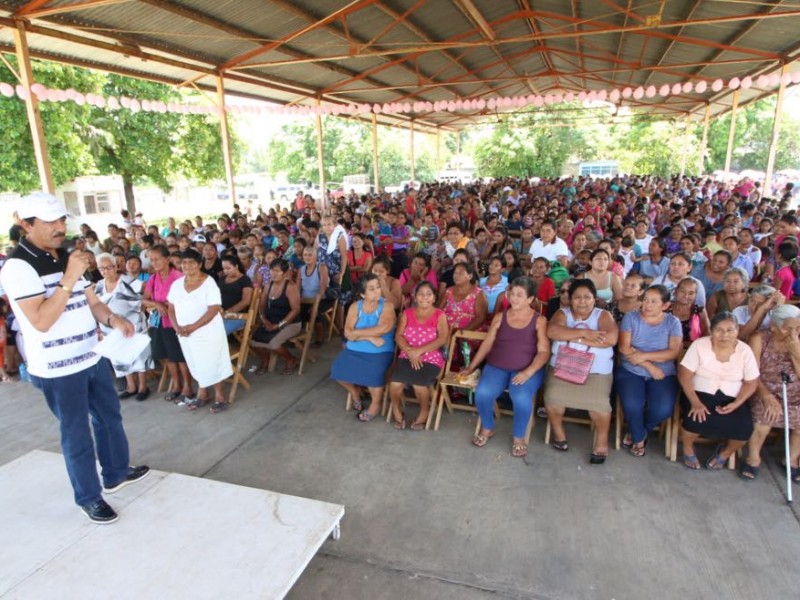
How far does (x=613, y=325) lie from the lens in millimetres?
3293

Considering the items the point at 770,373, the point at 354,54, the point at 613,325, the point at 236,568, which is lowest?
the point at 236,568

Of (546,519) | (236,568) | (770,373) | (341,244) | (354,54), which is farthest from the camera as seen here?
(354,54)

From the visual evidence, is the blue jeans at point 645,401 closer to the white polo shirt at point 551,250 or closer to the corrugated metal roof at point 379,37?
the white polo shirt at point 551,250

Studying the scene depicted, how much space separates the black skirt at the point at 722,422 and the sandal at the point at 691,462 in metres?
0.17

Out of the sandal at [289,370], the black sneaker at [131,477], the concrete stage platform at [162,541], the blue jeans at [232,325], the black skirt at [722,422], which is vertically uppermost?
the blue jeans at [232,325]

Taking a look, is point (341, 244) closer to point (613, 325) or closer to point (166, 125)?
point (613, 325)

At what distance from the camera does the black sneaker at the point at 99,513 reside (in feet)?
7.91

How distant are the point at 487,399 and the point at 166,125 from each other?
1701 cm

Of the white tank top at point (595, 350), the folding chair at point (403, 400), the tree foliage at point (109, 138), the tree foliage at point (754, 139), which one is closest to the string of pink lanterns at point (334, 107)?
the tree foliage at point (109, 138)

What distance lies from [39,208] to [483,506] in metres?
2.58

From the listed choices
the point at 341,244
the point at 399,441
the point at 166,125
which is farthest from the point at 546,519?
the point at 166,125

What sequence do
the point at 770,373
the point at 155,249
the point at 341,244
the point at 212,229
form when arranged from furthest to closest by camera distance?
the point at 212,229, the point at 341,244, the point at 155,249, the point at 770,373

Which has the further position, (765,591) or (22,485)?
(22,485)

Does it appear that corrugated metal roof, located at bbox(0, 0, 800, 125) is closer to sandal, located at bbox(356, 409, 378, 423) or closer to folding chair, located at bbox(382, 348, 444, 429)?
folding chair, located at bbox(382, 348, 444, 429)
